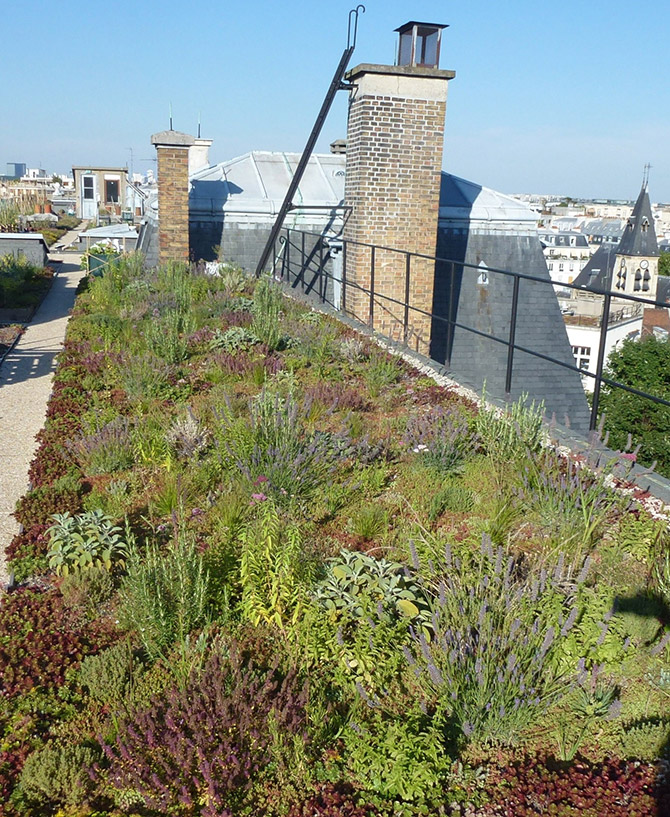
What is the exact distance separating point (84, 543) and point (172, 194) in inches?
436

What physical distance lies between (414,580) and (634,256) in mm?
60255

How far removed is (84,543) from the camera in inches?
166

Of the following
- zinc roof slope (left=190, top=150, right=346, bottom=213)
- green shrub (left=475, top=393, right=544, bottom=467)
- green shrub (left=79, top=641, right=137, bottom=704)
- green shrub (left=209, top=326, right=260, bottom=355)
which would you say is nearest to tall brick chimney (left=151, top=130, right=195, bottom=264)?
zinc roof slope (left=190, top=150, right=346, bottom=213)

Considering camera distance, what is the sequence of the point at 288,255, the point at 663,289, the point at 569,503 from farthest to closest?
the point at 663,289
the point at 288,255
the point at 569,503

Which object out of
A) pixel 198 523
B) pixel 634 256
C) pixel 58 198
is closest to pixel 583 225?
pixel 634 256

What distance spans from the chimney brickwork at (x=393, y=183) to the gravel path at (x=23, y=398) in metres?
4.79

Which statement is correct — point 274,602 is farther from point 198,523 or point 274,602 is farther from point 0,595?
point 0,595

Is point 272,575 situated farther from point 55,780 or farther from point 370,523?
point 55,780

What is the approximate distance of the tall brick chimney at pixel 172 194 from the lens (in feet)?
45.4

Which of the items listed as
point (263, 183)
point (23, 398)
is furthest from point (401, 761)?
point (263, 183)

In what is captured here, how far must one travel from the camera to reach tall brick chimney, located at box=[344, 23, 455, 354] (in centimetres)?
1189

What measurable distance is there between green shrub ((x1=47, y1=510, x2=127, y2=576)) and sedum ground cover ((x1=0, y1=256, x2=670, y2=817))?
18 millimetres

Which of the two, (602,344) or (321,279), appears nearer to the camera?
(602,344)

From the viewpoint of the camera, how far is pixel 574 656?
332cm
